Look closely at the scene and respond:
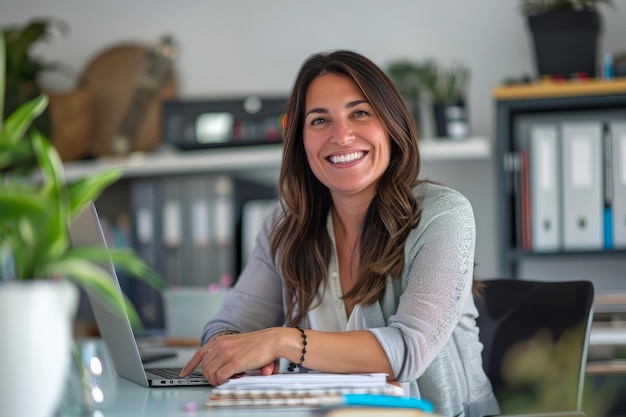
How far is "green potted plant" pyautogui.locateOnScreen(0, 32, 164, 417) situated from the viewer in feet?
2.69

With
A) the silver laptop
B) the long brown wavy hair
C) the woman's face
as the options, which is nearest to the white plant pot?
the silver laptop

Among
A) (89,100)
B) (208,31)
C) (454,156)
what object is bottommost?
(454,156)

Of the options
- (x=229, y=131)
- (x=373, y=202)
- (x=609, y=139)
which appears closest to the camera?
(x=373, y=202)

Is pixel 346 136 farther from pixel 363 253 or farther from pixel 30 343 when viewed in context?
pixel 30 343

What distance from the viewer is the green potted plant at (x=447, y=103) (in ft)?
9.79

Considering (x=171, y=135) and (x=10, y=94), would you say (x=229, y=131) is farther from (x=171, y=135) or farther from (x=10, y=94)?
(x=10, y=94)

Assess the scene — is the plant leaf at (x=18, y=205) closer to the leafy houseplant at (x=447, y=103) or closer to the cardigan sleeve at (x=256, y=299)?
the cardigan sleeve at (x=256, y=299)

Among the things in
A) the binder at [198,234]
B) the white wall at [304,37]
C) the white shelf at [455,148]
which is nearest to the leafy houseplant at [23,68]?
the white wall at [304,37]

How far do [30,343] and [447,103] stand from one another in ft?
7.58

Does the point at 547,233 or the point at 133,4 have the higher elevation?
the point at 133,4

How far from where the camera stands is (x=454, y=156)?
9.67ft

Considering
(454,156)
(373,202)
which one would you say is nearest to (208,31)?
(454,156)

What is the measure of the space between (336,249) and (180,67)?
1.75 m

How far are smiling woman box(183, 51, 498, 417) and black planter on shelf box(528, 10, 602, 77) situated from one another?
3.90 feet
